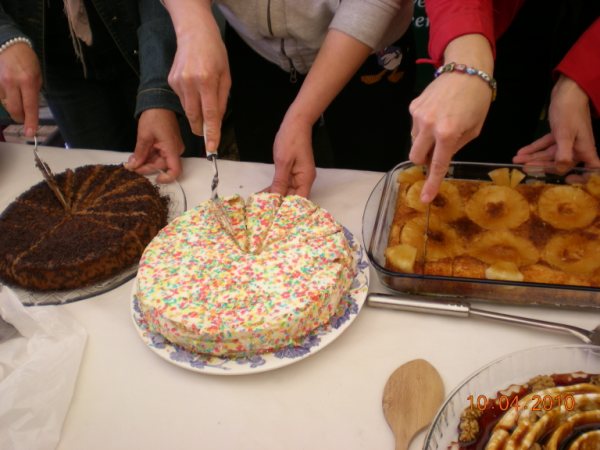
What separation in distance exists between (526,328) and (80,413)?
99 centimetres

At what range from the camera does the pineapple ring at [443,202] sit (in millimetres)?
1330

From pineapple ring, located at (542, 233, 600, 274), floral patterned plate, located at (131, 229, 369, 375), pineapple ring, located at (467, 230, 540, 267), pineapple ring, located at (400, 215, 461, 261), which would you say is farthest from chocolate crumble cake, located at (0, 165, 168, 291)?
pineapple ring, located at (542, 233, 600, 274)

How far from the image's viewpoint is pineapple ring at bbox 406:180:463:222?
1330 mm

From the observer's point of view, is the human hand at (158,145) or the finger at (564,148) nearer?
the finger at (564,148)

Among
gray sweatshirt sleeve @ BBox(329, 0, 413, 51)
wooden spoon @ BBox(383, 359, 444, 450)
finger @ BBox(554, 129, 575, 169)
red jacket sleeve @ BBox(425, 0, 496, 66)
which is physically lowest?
wooden spoon @ BBox(383, 359, 444, 450)

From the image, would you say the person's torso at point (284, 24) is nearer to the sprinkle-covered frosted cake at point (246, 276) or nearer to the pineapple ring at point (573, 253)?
the sprinkle-covered frosted cake at point (246, 276)

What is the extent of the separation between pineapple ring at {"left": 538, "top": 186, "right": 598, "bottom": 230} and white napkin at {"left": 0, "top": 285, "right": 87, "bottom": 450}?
3.94ft

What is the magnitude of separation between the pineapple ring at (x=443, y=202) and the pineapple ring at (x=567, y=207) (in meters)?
0.21

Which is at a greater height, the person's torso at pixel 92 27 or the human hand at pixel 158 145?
the person's torso at pixel 92 27

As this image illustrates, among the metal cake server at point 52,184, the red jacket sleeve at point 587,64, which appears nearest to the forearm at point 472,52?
the red jacket sleeve at point 587,64

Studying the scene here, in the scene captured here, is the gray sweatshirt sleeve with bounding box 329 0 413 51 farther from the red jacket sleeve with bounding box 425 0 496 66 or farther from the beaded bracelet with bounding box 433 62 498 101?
the beaded bracelet with bounding box 433 62 498 101

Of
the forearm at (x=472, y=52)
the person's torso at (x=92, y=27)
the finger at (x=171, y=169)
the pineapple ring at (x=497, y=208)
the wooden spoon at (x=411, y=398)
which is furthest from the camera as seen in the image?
the person's torso at (x=92, y=27)

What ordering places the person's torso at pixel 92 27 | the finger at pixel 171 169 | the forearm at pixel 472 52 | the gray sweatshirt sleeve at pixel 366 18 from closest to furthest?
1. the forearm at pixel 472 52
2. the gray sweatshirt sleeve at pixel 366 18
3. the finger at pixel 171 169
4. the person's torso at pixel 92 27

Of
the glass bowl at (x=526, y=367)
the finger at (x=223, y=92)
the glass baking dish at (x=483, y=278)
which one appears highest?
the finger at (x=223, y=92)
